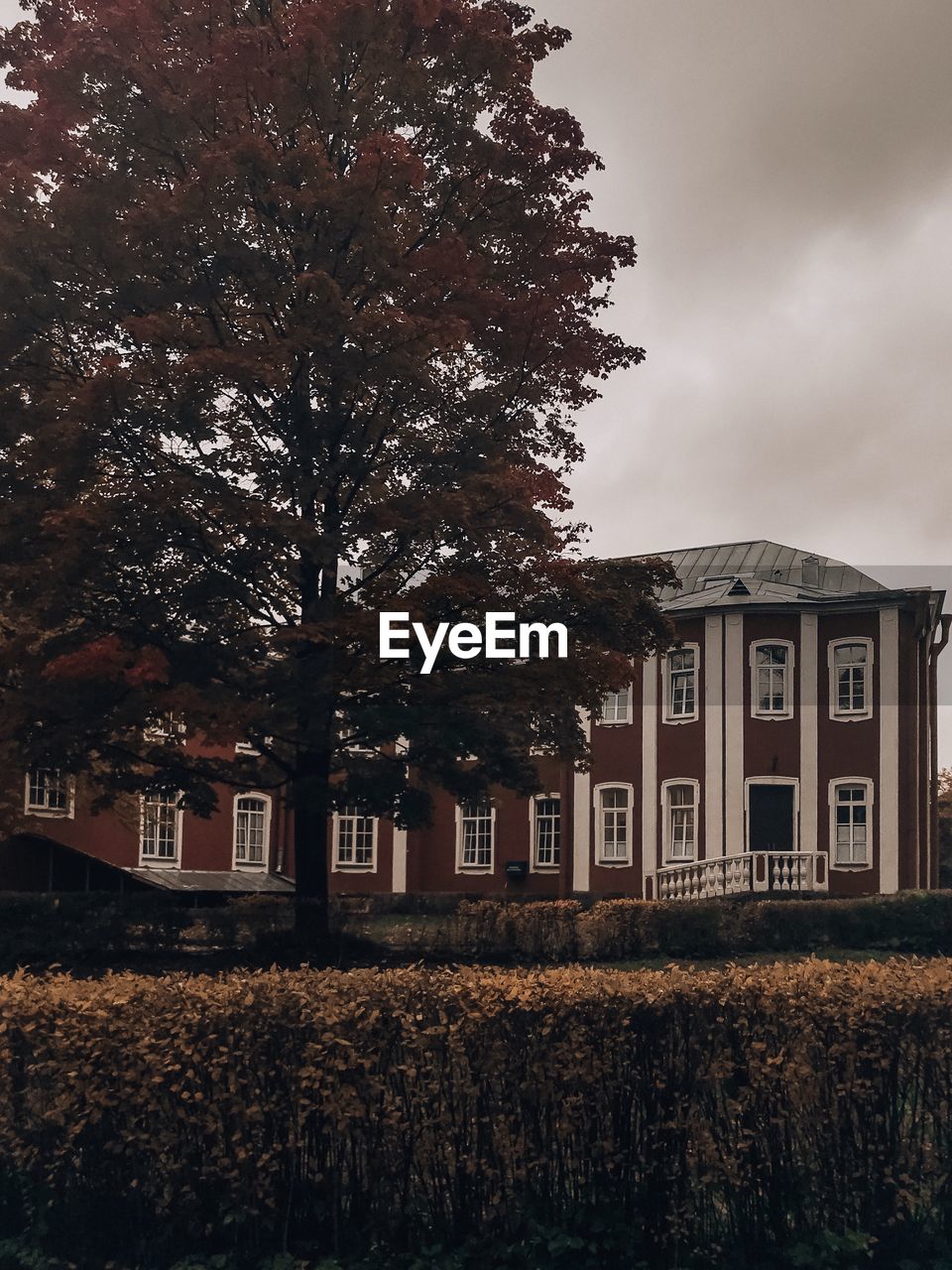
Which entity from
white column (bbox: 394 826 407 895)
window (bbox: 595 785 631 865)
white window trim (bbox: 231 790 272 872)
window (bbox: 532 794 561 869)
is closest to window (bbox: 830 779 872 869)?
window (bbox: 595 785 631 865)

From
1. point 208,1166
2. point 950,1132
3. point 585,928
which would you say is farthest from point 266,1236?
point 585,928

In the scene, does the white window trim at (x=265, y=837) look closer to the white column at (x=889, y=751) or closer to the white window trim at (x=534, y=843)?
the white window trim at (x=534, y=843)

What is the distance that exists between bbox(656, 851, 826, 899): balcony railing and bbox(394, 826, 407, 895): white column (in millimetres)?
8940

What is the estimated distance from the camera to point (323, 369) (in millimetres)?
14203

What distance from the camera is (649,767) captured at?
115 ft

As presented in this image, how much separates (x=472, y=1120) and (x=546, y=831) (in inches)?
1225

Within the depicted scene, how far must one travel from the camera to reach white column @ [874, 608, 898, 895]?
31984 millimetres

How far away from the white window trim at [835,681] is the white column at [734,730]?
6.89 ft

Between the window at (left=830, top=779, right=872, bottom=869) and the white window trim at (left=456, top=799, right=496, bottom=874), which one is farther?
the white window trim at (left=456, top=799, right=496, bottom=874)

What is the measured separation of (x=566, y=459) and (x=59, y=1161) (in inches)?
436

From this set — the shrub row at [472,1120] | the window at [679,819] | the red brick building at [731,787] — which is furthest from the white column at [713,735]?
the shrub row at [472,1120]

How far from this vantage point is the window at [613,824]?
35.3m

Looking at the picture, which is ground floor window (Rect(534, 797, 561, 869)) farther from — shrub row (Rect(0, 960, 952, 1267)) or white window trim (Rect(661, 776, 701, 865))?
shrub row (Rect(0, 960, 952, 1267))

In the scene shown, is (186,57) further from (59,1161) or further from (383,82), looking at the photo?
(59,1161)
